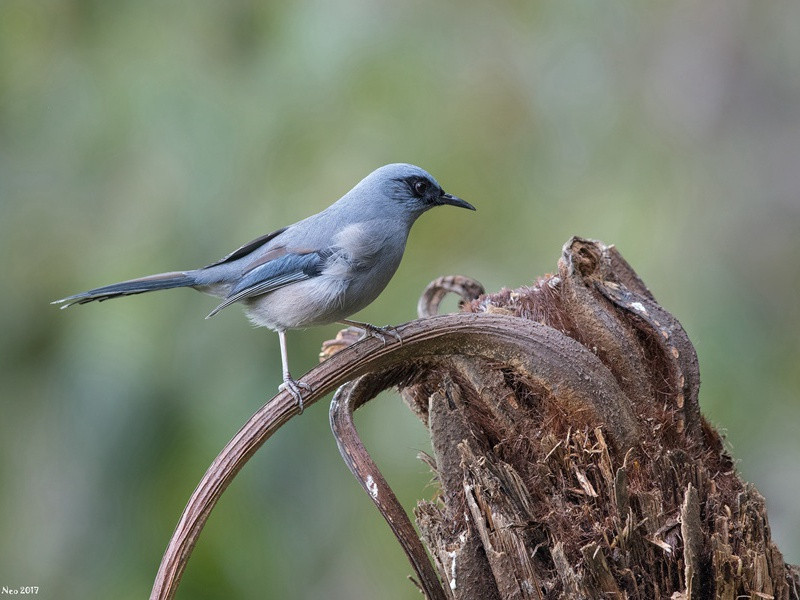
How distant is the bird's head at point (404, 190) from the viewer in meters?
4.00

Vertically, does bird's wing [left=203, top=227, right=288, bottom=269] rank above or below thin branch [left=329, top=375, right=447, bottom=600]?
above

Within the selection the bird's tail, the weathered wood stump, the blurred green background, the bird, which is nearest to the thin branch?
the weathered wood stump

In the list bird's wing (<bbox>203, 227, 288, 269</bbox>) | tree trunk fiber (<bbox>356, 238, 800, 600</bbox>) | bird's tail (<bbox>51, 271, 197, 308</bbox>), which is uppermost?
bird's wing (<bbox>203, 227, 288, 269</bbox>)

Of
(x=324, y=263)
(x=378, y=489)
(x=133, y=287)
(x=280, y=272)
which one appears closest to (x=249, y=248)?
(x=280, y=272)

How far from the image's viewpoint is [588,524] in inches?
86.3

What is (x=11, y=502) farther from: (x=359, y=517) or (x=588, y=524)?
(x=588, y=524)

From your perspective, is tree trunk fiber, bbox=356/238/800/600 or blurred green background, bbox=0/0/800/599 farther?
blurred green background, bbox=0/0/800/599

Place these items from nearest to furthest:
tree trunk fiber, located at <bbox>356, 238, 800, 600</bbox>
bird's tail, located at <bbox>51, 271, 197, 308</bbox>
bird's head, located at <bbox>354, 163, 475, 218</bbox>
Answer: tree trunk fiber, located at <bbox>356, 238, 800, 600</bbox> < bird's tail, located at <bbox>51, 271, 197, 308</bbox> < bird's head, located at <bbox>354, 163, 475, 218</bbox>

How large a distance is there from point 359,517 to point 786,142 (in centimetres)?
310

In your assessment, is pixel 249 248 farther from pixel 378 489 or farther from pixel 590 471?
pixel 590 471

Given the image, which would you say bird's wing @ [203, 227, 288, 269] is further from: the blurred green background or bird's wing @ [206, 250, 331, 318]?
the blurred green background

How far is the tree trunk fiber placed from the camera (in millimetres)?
2160

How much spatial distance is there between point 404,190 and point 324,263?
57 cm

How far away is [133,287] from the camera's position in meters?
3.59
